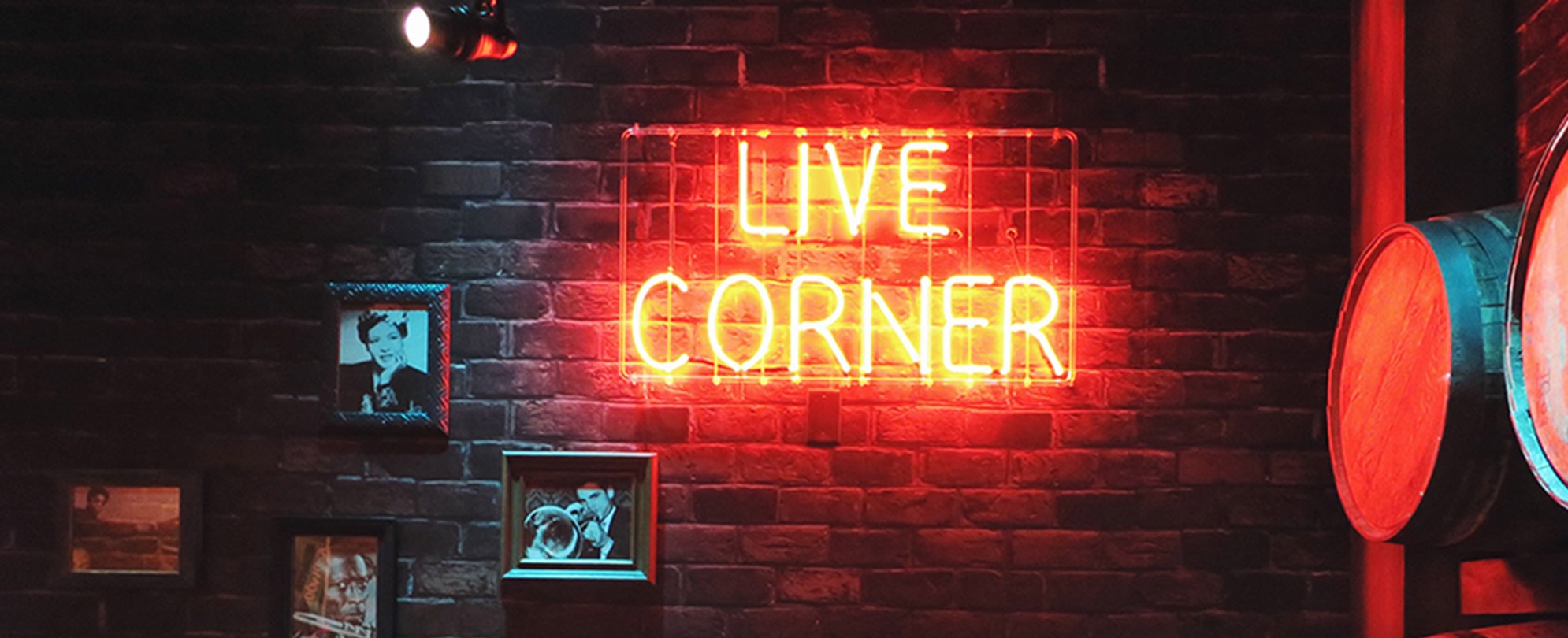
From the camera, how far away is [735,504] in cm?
309

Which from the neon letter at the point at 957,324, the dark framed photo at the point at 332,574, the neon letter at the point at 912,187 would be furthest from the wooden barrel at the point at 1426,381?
the dark framed photo at the point at 332,574

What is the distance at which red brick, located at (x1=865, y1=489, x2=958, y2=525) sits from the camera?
3070 mm

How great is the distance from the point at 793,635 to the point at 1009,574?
0.62 m

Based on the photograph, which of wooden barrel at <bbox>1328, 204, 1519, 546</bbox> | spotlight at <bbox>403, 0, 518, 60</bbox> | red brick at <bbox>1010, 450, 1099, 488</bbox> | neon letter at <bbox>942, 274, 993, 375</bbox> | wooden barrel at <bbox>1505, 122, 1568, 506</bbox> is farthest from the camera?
red brick at <bbox>1010, 450, 1099, 488</bbox>

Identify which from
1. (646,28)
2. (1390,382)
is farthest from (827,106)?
(1390,382)

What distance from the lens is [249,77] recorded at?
10.4ft

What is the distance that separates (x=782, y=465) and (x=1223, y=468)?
1210 millimetres

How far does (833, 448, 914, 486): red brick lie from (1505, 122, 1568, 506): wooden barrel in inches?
63.2

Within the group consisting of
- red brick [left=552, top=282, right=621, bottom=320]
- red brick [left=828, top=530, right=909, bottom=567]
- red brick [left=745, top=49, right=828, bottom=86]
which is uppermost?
red brick [left=745, top=49, right=828, bottom=86]

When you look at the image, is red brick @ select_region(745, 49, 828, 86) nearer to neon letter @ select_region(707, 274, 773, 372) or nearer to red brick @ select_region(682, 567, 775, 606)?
neon letter @ select_region(707, 274, 773, 372)

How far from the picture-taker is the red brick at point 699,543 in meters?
3.09

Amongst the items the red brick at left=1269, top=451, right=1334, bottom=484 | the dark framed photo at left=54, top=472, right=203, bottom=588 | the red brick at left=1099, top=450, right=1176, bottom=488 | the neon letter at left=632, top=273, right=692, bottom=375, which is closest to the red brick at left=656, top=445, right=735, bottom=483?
the neon letter at left=632, top=273, right=692, bottom=375

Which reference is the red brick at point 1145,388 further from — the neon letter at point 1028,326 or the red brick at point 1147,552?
the red brick at point 1147,552

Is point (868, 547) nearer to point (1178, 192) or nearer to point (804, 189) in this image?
point (804, 189)
